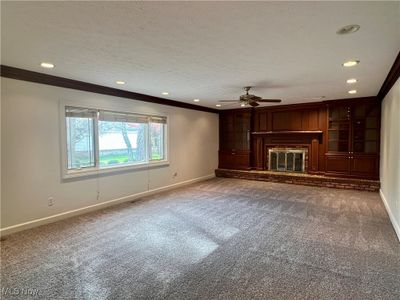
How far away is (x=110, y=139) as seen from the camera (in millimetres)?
4984

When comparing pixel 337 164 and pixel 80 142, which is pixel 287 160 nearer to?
pixel 337 164

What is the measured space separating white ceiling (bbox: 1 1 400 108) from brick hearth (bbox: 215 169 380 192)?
310 centimetres

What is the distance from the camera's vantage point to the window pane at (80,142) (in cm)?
425

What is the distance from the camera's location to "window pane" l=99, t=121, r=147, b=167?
483 cm

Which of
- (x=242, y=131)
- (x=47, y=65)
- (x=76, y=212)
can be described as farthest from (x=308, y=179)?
(x=47, y=65)

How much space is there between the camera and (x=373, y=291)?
2174 mm

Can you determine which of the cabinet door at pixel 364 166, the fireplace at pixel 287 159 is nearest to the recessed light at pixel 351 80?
the cabinet door at pixel 364 166

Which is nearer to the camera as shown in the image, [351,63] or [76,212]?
[351,63]

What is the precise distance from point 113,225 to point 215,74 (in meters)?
2.86

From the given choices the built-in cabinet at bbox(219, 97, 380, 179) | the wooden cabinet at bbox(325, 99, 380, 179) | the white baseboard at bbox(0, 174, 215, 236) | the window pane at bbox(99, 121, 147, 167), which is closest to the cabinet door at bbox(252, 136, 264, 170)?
the built-in cabinet at bbox(219, 97, 380, 179)

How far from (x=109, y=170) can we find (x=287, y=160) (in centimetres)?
528

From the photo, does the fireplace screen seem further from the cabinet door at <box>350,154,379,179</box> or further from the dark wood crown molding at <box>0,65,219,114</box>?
the dark wood crown molding at <box>0,65,219,114</box>

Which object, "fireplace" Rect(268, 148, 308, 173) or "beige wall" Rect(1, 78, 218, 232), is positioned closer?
"beige wall" Rect(1, 78, 218, 232)

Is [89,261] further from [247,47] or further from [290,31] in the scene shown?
[290,31]
